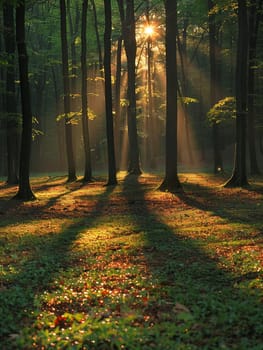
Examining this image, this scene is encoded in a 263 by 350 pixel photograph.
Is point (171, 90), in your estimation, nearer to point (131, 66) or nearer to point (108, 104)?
point (108, 104)

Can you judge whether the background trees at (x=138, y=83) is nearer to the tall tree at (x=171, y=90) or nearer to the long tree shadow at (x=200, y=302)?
the tall tree at (x=171, y=90)

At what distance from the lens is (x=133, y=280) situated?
607 centimetres

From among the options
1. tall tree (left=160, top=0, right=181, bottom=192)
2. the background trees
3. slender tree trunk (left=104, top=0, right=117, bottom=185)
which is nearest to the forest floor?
tall tree (left=160, top=0, right=181, bottom=192)

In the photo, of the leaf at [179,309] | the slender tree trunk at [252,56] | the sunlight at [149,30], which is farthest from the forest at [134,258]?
the sunlight at [149,30]

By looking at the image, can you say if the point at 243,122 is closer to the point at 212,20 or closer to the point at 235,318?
the point at 212,20

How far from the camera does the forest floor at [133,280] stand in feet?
14.0

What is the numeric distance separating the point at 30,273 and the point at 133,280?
5.49 feet

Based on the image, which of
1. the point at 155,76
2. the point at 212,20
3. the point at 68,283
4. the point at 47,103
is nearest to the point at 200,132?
the point at 155,76

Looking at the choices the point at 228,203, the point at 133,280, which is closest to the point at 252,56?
the point at 228,203

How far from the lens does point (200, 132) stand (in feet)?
169

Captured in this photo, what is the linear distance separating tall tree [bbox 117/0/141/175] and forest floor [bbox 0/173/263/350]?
1504 centimetres

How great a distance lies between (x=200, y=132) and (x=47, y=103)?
20276 millimetres

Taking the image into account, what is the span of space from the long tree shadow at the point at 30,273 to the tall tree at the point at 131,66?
16474mm

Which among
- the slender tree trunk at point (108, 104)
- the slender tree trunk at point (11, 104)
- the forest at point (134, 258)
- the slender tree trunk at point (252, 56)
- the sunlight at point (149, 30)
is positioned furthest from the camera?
the sunlight at point (149, 30)
